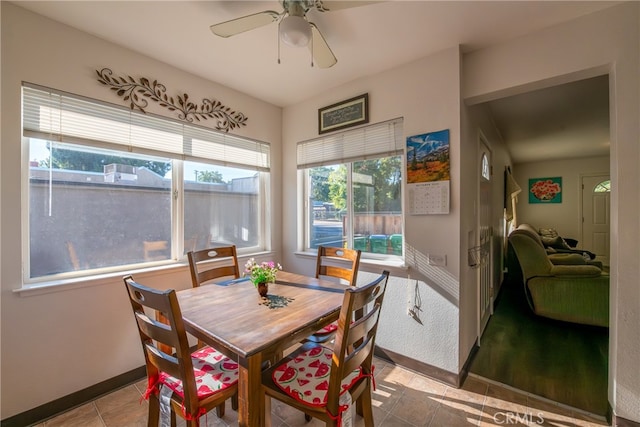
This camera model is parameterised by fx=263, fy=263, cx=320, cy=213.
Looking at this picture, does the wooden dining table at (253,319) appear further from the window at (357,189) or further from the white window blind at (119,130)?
the white window blind at (119,130)

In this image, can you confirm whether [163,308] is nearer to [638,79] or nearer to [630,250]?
[630,250]

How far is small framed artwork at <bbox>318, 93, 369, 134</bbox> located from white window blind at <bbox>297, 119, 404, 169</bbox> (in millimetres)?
76

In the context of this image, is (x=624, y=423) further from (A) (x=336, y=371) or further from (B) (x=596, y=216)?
(B) (x=596, y=216)

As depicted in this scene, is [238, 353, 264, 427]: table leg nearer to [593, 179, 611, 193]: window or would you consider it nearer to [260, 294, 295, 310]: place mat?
[260, 294, 295, 310]: place mat

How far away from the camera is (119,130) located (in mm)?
2006

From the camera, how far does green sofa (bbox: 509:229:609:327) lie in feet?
9.09

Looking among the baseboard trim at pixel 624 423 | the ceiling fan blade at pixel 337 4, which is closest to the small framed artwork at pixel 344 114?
the ceiling fan blade at pixel 337 4

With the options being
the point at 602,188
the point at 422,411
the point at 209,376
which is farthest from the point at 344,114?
the point at 602,188

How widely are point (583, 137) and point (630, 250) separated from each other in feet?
13.0

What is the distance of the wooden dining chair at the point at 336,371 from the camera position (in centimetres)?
106

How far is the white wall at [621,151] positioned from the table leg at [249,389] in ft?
6.87

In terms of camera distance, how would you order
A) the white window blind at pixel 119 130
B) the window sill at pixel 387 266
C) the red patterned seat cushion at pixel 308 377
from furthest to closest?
the window sill at pixel 387 266, the white window blind at pixel 119 130, the red patterned seat cushion at pixel 308 377

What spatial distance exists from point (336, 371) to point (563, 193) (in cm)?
764

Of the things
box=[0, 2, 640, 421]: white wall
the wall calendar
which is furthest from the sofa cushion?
the wall calendar
